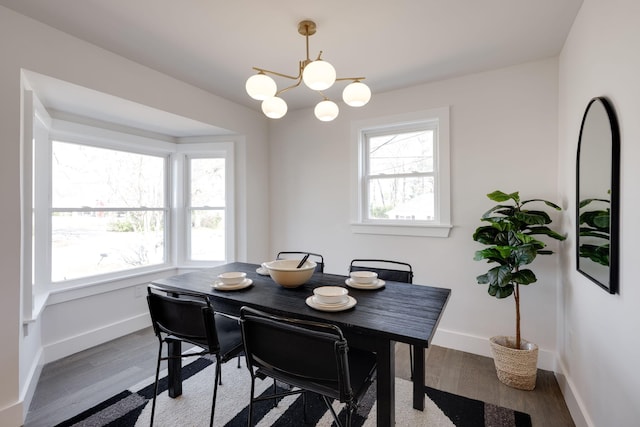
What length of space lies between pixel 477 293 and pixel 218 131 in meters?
3.20

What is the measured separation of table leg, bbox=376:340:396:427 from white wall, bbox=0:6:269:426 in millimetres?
2205

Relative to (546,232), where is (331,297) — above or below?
below

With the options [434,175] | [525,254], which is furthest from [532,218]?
[434,175]

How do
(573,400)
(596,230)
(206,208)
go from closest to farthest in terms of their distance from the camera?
1. (596,230)
2. (573,400)
3. (206,208)

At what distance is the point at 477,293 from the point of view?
9.09 ft

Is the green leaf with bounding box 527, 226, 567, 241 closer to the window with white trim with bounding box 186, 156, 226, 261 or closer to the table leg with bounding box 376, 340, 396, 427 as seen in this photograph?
the table leg with bounding box 376, 340, 396, 427

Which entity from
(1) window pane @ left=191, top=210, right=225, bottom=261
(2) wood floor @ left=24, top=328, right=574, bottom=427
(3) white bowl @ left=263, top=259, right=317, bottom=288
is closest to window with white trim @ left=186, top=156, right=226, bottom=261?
(1) window pane @ left=191, top=210, right=225, bottom=261

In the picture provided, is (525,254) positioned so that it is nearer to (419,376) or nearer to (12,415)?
(419,376)

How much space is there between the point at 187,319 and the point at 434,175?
8.25 feet

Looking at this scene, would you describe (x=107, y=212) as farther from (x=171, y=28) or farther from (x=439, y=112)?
(x=439, y=112)

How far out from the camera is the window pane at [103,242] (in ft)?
9.36

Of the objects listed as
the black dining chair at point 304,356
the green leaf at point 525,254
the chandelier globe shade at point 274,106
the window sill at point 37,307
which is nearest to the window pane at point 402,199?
the green leaf at point 525,254

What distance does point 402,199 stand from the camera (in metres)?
3.20

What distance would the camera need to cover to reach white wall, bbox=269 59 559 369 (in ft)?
8.21
